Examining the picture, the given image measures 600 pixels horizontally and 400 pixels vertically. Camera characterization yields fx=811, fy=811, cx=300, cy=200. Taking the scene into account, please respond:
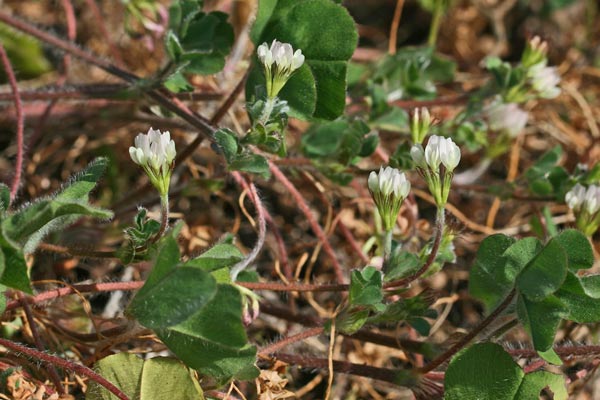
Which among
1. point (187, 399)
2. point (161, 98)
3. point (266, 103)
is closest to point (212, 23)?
point (161, 98)

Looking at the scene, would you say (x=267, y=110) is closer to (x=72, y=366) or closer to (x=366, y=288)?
(x=366, y=288)

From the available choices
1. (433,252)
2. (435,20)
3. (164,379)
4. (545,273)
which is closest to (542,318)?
(545,273)

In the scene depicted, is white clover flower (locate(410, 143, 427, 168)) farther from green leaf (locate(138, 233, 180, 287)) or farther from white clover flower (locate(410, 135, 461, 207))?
green leaf (locate(138, 233, 180, 287))

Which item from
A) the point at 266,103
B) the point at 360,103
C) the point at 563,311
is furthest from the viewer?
the point at 360,103

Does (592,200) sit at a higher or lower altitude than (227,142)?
lower

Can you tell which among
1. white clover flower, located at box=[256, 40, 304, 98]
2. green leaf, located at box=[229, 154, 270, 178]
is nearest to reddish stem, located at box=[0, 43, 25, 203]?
green leaf, located at box=[229, 154, 270, 178]

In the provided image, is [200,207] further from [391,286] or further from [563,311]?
[563,311]

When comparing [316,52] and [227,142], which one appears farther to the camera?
[316,52]
